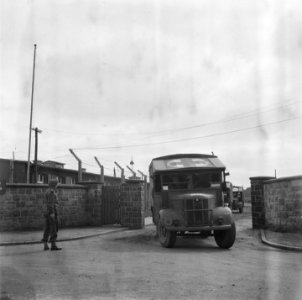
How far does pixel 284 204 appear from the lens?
15523 millimetres

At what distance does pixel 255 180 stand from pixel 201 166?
254 inches

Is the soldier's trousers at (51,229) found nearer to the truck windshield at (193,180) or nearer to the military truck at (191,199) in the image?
the military truck at (191,199)

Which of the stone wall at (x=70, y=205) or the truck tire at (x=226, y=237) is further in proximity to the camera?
the stone wall at (x=70, y=205)

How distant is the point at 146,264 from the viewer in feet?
28.3

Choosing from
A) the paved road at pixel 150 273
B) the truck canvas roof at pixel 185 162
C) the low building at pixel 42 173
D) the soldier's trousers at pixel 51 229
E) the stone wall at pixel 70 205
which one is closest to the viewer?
the paved road at pixel 150 273

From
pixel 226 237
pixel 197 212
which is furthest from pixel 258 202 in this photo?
pixel 197 212

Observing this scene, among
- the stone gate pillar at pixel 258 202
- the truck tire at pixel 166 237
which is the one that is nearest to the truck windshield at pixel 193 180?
the truck tire at pixel 166 237

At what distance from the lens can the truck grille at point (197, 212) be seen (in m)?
11.3

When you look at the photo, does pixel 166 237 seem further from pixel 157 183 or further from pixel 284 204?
pixel 284 204

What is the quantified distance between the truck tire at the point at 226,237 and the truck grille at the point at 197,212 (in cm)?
61

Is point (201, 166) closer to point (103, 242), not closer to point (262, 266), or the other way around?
point (103, 242)

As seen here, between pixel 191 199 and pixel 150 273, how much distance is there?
161 inches

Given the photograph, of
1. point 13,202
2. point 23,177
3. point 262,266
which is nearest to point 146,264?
point 262,266

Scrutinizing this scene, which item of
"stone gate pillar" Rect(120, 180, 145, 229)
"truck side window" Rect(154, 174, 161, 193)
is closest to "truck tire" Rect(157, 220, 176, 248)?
"truck side window" Rect(154, 174, 161, 193)
